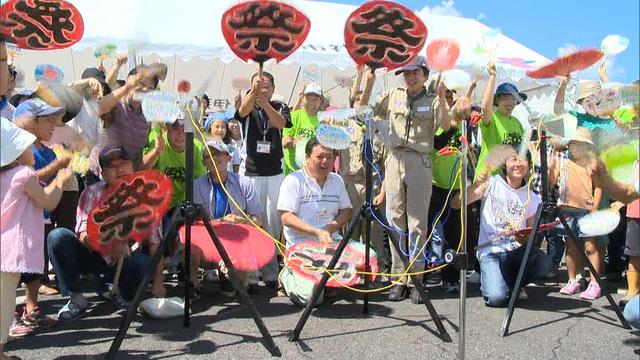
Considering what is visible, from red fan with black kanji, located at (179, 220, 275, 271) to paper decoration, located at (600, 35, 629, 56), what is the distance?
2.63 m

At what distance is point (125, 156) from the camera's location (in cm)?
366

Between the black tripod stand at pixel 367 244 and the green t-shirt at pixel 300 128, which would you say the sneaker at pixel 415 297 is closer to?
the black tripod stand at pixel 367 244

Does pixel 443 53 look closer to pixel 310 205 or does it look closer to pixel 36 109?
pixel 310 205

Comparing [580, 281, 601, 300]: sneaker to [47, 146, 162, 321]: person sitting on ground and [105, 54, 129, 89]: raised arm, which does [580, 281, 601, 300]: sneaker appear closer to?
[47, 146, 162, 321]: person sitting on ground

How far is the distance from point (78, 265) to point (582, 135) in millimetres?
3283

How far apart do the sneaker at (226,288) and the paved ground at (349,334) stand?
5.7 inches

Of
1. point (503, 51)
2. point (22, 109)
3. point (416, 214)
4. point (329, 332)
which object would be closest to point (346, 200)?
point (416, 214)

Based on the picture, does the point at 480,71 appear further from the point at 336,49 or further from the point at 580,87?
the point at 336,49

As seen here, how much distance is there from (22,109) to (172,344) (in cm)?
157

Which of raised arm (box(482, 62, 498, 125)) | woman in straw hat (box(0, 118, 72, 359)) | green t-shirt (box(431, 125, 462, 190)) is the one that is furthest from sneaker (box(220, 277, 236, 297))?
raised arm (box(482, 62, 498, 125))

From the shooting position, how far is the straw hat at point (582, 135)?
10.0 ft

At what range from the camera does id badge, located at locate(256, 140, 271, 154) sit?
4.49m

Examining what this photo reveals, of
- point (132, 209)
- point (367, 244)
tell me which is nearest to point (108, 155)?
point (132, 209)

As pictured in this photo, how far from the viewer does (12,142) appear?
2.34 metres
